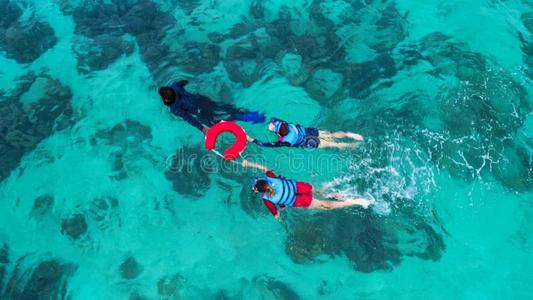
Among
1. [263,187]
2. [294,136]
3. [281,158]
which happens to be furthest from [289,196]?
[281,158]

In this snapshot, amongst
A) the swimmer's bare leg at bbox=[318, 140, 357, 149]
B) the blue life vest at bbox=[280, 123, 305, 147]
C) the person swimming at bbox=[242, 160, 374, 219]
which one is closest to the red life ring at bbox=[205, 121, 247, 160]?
the person swimming at bbox=[242, 160, 374, 219]

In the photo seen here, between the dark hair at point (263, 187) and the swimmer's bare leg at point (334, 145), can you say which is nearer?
the dark hair at point (263, 187)

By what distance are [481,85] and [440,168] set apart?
114 inches

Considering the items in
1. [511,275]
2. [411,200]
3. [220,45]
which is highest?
[220,45]

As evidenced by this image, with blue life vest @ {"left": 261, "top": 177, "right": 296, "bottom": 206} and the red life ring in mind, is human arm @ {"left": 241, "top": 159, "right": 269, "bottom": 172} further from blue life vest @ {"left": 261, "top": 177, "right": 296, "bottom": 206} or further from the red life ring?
blue life vest @ {"left": 261, "top": 177, "right": 296, "bottom": 206}

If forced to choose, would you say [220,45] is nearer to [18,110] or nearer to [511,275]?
[18,110]

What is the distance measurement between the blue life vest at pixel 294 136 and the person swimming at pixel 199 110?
142 cm

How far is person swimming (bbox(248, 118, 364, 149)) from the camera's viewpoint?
29.0ft

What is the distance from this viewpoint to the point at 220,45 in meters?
12.7

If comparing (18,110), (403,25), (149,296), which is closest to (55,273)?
(149,296)

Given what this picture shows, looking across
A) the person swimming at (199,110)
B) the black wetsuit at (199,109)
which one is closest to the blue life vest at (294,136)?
the person swimming at (199,110)

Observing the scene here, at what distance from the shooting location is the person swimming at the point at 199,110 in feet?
29.6

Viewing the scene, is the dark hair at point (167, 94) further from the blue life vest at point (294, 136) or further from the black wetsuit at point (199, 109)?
the blue life vest at point (294, 136)

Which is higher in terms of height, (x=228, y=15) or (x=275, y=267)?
(x=228, y=15)
